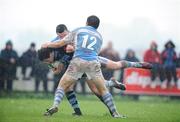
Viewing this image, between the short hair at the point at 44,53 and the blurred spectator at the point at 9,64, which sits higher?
the short hair at the point at 44,53

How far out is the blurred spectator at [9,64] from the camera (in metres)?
20.9

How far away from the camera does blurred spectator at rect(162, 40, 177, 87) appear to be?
72.2 ft

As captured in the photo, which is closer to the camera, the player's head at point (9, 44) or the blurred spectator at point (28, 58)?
the player's head at point (9, 44)

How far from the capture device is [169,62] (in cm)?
2223

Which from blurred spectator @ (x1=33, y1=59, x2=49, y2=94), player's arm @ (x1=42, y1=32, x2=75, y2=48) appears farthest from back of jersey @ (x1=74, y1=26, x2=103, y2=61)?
blurred spectator @ (x1=33, y1=59, x2=49, y2=94)

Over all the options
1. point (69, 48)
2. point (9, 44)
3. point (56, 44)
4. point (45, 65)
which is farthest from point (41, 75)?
point (56, 44)

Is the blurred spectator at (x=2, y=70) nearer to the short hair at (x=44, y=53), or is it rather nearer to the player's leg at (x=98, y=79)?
the short hair at (x=44, y=53)

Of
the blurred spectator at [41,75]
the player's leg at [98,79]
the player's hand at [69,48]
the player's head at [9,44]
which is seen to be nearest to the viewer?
the player's leg at [98,79]

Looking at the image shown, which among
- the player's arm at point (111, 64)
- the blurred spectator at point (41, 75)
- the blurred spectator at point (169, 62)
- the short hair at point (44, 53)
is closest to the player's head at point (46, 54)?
the short hair at point (44, 53)

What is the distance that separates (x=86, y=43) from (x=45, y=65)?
10.1 m

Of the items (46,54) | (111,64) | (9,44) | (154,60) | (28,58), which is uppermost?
(46,54)

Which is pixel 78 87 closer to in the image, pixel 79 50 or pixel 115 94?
pixel 115 94

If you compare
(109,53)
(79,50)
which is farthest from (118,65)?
(109,53)

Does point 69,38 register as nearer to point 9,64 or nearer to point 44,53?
point 44,53
